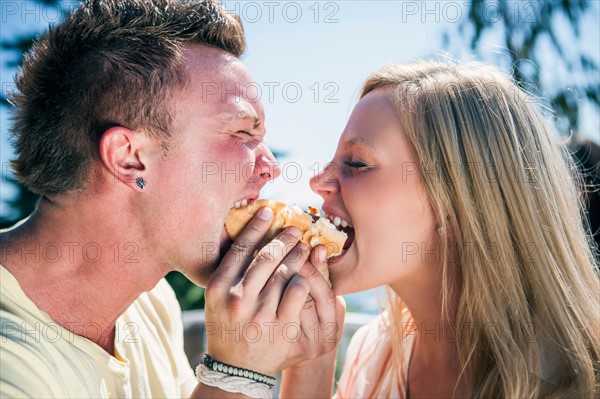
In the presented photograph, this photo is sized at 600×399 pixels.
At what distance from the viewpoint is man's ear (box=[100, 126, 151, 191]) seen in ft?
9.01

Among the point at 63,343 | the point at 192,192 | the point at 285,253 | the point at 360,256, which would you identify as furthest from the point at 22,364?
the point at 360,256

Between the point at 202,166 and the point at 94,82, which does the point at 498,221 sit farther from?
the point at 94,82

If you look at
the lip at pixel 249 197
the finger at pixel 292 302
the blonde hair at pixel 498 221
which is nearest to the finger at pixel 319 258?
the finger at pixel 292 302

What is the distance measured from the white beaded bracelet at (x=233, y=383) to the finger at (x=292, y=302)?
0.30 metres

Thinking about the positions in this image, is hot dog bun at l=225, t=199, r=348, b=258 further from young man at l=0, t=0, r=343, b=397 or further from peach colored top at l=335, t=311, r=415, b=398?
peach colored top at l=335, t=311, r=415, b=398

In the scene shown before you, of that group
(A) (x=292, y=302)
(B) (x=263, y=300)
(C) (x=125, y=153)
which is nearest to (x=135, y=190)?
(C) (x=125, y=153)

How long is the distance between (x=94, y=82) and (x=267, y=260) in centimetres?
108

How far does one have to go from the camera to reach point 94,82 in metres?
2.76

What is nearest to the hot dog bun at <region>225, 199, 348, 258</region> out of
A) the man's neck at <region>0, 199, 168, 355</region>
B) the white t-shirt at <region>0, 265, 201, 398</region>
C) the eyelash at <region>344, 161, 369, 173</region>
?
the eyelash at <region>344, 161, 369, 173</region>

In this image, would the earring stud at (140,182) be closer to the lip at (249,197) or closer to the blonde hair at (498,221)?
the lip at (249,197)

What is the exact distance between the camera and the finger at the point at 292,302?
2764 millimetres

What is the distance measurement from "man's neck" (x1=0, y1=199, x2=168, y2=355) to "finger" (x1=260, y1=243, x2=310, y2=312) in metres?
0.56

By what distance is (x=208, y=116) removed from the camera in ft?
9.47

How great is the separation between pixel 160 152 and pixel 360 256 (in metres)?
1.04
